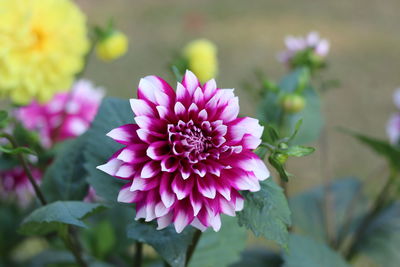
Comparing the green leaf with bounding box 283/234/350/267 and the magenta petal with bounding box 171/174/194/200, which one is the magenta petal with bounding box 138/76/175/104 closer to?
the magenta petal with bounding box 171/174/194/200

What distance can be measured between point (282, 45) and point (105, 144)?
3.92 ft

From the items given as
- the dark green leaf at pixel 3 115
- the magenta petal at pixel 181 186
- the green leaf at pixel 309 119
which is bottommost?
the green leaf at pixel 309 119

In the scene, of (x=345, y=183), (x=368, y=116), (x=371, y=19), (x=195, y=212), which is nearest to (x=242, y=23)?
(x=371, y=19)

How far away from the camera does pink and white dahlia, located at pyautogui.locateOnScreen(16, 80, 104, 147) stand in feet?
1.84

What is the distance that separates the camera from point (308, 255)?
47 cm

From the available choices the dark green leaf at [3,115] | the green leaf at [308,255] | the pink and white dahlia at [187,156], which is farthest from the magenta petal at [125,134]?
the green leaf at [308,255]

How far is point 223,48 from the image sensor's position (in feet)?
4.97

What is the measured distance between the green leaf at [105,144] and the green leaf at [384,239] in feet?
1.15

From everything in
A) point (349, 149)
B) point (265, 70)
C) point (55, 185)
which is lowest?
point (349, 149)

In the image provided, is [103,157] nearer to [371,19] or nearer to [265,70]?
[265,70]

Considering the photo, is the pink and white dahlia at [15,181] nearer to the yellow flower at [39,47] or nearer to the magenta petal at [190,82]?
the yellow flower at [39,47]

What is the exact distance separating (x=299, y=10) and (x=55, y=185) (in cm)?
136

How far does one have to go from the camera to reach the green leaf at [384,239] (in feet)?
1.86

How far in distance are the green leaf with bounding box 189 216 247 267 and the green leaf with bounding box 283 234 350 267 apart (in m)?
0.05
